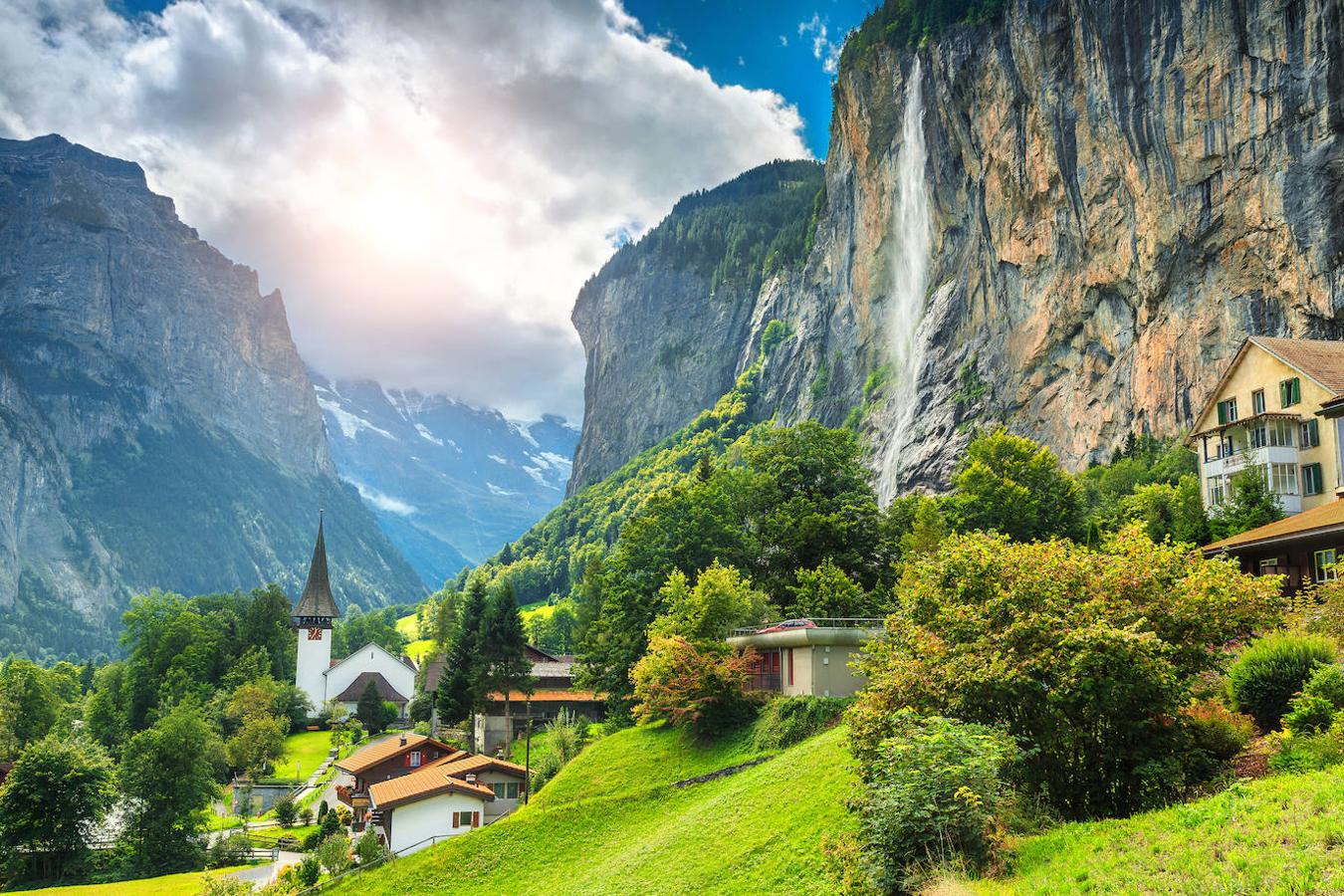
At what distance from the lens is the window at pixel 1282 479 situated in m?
40.1

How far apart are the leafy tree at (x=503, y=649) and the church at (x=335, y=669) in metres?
41.8

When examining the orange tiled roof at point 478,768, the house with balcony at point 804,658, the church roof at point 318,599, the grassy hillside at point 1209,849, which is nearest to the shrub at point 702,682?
the house with balcony at point 804,658

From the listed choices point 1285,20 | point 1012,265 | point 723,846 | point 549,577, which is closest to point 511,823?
point 723,846

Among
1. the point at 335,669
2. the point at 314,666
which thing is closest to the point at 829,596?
the point at 335,669

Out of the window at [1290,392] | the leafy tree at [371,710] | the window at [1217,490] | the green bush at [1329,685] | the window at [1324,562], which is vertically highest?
the window at [1290,392]

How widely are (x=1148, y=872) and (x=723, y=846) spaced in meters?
12.4

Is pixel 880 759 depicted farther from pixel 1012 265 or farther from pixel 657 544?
pixel 1012 265

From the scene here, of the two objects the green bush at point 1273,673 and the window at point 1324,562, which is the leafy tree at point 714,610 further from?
the green bush at point 1273,673

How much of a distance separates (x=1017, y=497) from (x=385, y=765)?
3804cm

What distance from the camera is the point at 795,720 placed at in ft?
109

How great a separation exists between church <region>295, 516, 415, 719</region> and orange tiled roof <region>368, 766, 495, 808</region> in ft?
182

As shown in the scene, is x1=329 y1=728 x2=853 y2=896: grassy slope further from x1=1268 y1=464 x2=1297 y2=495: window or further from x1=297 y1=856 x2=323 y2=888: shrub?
x1=1268 y1=464 x2=1297 y2=495: window

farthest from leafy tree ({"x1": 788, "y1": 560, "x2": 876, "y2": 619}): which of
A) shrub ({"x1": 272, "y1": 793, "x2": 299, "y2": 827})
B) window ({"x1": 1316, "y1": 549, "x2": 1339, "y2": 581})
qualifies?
shrub ({"x1": 272, "y1": 793, "x2": 299, "y2": 827})

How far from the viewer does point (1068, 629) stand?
17.3 m
